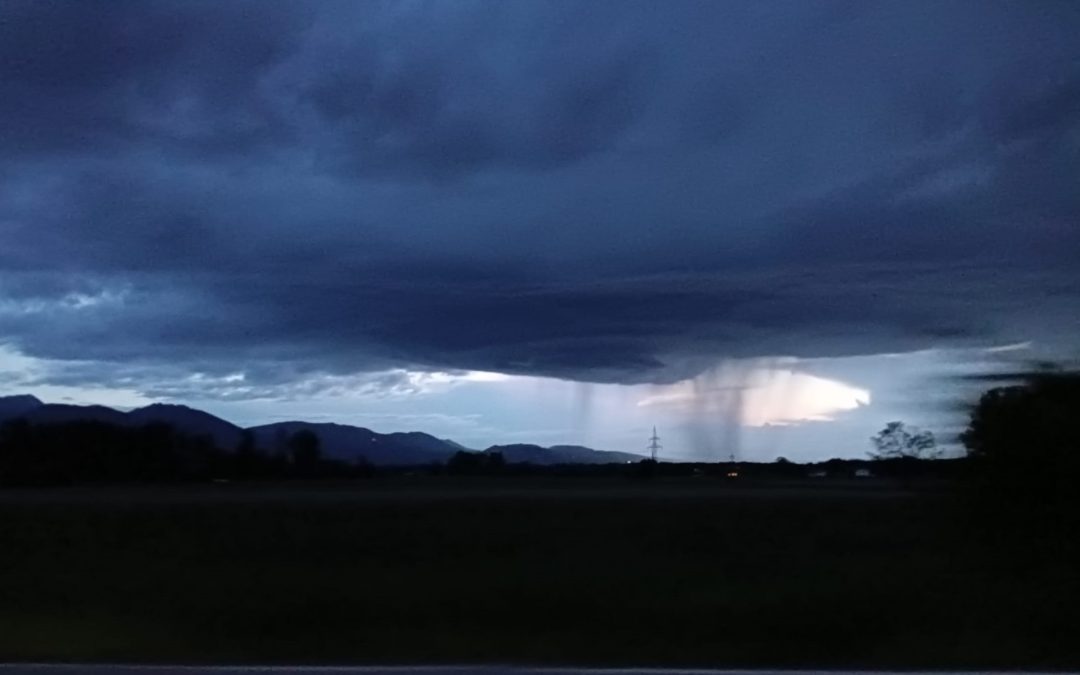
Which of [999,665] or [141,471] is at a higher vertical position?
Result: [141,471]

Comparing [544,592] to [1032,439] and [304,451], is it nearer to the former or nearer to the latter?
[1032,439]

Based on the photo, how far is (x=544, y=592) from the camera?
15828mm

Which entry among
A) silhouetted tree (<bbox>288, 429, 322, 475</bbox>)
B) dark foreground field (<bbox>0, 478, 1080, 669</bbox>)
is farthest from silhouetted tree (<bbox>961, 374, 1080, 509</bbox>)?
silhouetted tree (<bbox>288, 429, 322, 475</bbox>)

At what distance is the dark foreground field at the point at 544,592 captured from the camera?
11.8 metres

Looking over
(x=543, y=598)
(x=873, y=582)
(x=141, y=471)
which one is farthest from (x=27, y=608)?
(x=141, y=471)

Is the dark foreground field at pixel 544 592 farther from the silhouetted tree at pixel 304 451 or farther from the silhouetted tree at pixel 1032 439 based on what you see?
the silhouetted tree at pixel 304 451

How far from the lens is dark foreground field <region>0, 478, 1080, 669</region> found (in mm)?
11758

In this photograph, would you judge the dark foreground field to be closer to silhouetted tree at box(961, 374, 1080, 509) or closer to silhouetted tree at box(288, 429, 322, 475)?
silhouetted tree at box(961, 374, 1080, 509)

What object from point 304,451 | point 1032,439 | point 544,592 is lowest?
point 544,592

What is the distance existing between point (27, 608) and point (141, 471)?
31.8m

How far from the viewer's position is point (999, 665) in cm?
1097

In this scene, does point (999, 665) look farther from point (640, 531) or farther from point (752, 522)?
point (752, 522)

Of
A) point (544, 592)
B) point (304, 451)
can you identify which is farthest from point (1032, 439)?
point (304, 451)

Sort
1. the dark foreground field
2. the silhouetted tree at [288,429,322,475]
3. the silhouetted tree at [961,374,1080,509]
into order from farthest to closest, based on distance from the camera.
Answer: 1. the silhouetted tree at [288,429,322,475]
2. the silhouetted tree at [961,374,1080,509]
3. the dark foreground field
